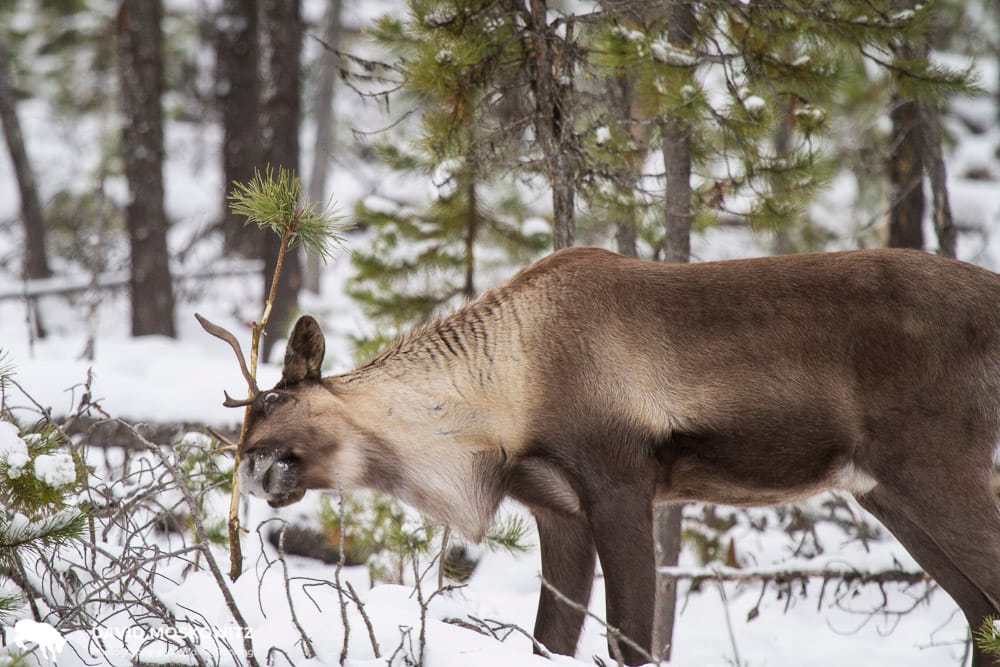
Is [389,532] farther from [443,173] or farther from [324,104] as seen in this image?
[324,104]

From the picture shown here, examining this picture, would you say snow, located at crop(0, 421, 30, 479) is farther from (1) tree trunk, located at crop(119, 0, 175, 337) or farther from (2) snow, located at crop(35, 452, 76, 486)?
(1) tree trunk, located at crop(119, 0, 175, 337)

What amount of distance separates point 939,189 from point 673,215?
7.87ft

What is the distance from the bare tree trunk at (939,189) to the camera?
6.59 m

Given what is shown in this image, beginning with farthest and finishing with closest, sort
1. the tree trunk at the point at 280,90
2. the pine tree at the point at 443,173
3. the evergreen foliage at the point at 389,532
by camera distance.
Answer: the tree trunk at the point at 280,90 → the evergreen foliage at the point at 389,532 → the pine tree at the point at 443,173

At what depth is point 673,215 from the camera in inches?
213

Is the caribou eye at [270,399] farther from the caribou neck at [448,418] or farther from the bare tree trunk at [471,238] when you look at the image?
the bare tree trunk at [471,238]

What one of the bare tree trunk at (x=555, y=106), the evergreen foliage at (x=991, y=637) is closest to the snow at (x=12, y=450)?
the bare tree trunk at (x=555, y=106)

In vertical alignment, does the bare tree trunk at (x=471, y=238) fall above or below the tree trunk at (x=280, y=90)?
below

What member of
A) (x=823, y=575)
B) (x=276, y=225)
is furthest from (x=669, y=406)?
(x=823, y=575)

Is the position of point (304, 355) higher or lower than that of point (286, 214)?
lower

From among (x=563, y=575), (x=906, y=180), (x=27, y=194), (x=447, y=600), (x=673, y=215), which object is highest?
(x=27, y=194)

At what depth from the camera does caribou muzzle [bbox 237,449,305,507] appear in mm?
3875

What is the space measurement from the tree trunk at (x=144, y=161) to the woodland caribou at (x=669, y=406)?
26.0ft

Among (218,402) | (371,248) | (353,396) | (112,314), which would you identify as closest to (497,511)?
(353,396)
